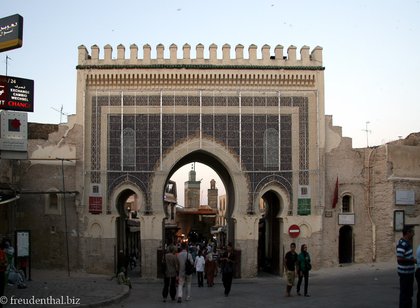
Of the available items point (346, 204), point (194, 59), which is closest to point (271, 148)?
point (346, 204)

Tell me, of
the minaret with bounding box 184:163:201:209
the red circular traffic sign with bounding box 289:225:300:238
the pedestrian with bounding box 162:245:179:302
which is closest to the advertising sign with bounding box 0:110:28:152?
the pedestrian with bounding box 162:245:179:302

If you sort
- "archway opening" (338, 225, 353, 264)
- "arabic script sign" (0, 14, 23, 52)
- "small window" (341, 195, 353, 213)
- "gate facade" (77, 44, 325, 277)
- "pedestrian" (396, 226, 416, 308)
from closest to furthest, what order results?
"pedestrian" (396, 226, 416, 308) → "arabic script sign" (0, 14, 23, 52) → "gate facade" (77, 44, 325, 277) → "small window" (341, 195, 353, 213) → "archway opening" (338, 225, 353, 264)

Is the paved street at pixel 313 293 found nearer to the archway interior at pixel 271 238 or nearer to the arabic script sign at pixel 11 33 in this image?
the archway interior at pixel 271 238

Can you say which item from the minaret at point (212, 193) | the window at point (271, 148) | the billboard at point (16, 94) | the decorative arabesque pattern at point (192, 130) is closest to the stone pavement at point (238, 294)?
the decorative arabesque pattern at point (192, 130)

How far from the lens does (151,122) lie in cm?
2509

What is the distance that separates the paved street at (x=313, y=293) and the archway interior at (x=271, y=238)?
8.96 feet

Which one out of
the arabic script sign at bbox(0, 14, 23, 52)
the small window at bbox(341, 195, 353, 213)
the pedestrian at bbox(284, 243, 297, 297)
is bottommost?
the pedestrian at bbox(284, 243, 297, 297)

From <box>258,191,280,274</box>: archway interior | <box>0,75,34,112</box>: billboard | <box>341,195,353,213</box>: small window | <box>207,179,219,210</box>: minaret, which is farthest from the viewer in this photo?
<box>207,179,219,210</box>: minaret

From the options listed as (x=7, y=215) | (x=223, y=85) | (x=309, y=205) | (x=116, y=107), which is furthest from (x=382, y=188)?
(x=7, y=215)

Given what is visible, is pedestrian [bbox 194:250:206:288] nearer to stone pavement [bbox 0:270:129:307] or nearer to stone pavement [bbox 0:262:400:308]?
stone pavement [bbox 0:262:400:308]

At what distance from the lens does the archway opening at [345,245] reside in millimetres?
25784

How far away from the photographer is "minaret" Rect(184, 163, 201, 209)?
7569 cm

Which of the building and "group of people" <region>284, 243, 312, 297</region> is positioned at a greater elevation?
the building

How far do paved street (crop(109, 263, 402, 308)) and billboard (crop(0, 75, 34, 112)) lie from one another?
6.57m
